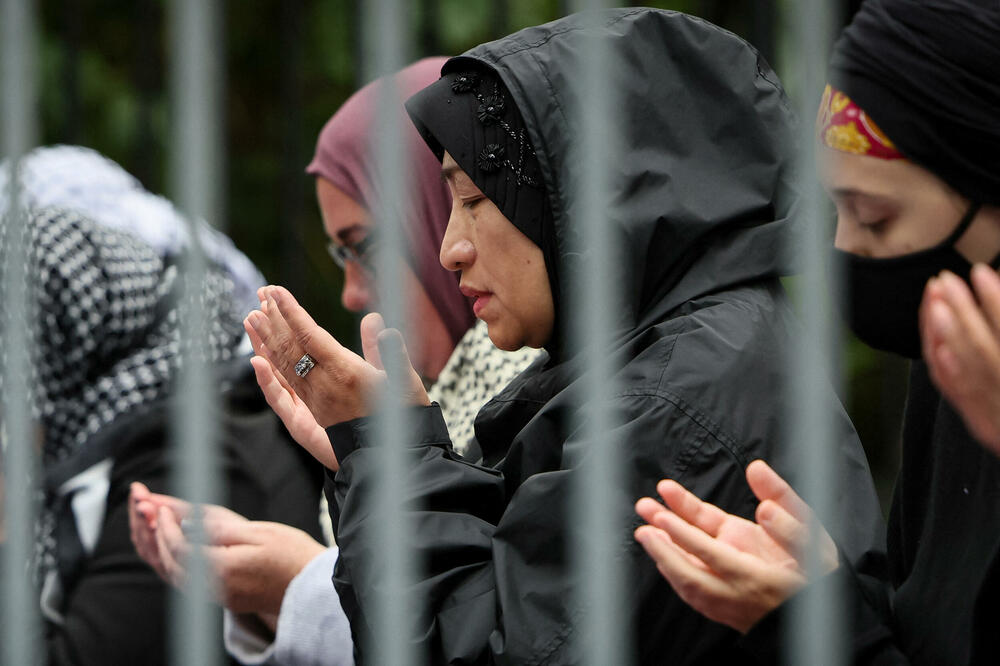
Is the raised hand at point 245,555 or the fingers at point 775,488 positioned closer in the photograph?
the fingers at point 775,488

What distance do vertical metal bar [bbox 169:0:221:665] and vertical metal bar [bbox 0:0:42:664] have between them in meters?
0.17

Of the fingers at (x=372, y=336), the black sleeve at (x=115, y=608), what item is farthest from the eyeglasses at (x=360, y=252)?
the fingers at (x=372, y=336)

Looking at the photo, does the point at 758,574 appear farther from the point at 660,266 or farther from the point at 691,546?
the point at 660,266

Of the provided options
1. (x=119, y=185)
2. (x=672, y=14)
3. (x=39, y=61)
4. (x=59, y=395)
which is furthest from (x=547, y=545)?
(x=39, y=61)

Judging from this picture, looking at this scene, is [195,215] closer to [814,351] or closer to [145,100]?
[814,351]

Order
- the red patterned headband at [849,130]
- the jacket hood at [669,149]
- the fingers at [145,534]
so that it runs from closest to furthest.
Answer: the red patterned headband at [849,130] → the jacket hood at [669,149] → the fingers at [145,534]

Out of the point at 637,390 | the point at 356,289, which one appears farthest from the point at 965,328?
the point at 356,289

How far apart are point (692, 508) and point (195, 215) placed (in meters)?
0.62

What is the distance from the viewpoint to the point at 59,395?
3.23 meters

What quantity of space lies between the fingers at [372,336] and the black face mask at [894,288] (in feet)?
1.75

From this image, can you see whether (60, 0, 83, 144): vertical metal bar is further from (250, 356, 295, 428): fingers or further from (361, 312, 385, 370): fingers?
(361, 312, 385, 370): fingers

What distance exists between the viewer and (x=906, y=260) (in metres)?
1.62

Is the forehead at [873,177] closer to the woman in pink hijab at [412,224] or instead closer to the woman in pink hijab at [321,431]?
the woman in pink hijab at [321,431]

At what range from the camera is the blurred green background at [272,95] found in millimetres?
3992
